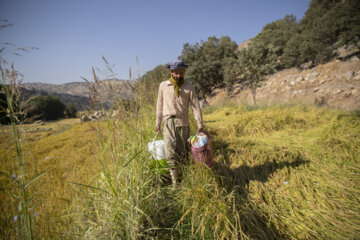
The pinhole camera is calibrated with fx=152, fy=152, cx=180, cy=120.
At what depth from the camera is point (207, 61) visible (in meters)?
19.8

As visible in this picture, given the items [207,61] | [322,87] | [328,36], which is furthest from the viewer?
[207,61]

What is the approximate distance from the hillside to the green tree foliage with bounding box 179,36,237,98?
5243 millimetres

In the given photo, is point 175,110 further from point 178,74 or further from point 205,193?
point 205,193

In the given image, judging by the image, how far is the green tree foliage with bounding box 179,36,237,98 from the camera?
1892 cm

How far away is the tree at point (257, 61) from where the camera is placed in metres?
10.8

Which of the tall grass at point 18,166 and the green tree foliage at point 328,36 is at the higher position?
the green tree foliage at point 328,36

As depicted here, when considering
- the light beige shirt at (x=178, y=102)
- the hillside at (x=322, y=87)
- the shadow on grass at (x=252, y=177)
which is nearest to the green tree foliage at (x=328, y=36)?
the hillside at (x=322, y=87)

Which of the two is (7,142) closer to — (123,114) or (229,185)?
(123,114)

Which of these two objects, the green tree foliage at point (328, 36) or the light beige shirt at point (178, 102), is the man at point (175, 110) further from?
the green tree foliage at point (328, 36)

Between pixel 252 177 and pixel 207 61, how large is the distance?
64.3 ft

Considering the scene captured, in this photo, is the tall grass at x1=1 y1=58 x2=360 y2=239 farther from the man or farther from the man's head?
the man's head

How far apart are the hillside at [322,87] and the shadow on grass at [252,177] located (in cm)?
540

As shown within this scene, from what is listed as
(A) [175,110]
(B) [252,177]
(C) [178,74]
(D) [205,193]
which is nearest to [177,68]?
(C) [178,74]

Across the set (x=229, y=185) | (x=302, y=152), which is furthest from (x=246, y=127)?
(x=229, y=185)
